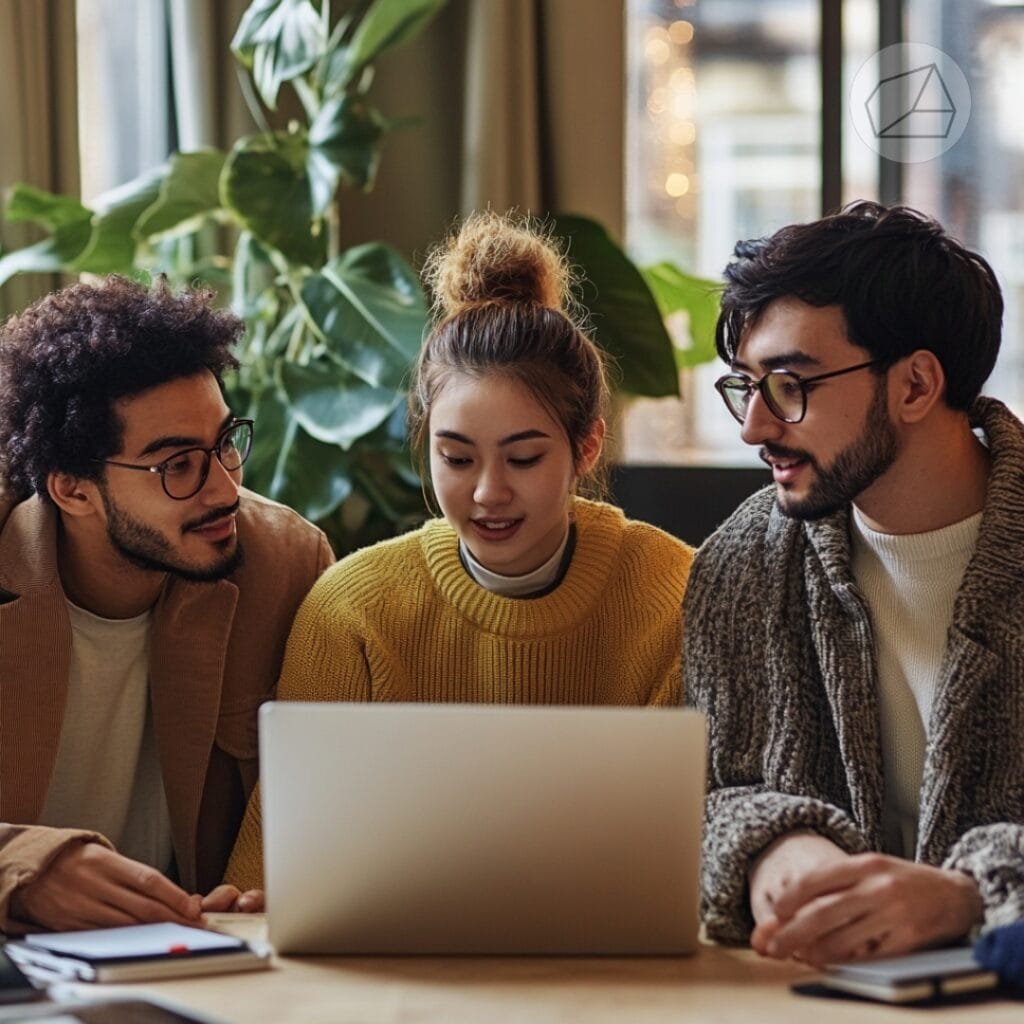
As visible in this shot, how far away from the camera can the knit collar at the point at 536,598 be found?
224 centimetres

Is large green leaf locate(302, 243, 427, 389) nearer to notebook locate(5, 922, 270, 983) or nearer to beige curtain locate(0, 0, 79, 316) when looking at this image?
beige curtain locate(0, 0, 79, 316)

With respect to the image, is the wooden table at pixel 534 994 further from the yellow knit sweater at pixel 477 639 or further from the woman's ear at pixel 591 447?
the woman's ear at pixel 591 447

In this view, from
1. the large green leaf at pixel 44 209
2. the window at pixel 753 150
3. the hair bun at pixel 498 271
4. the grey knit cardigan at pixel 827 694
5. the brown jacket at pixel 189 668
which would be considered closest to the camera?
the grey knit cardigan at pixel 827 694

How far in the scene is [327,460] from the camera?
319 cm

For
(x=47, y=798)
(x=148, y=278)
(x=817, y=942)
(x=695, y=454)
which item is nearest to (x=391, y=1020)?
(x=817, y=942)

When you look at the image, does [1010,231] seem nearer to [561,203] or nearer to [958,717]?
[561,203]

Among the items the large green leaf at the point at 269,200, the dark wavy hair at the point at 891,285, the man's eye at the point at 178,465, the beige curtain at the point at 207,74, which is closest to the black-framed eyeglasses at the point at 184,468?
the man's eye at the point at 178,465

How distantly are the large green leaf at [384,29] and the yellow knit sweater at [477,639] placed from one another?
54.0 inches

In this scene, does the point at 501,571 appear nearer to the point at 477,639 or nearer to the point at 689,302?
Answer: the point at 477,639

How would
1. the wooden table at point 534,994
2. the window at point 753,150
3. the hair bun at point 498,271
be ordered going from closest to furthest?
1. the wooden table at point 534,994
2. the hair bun at point 498,271
3. the window at point 753,150

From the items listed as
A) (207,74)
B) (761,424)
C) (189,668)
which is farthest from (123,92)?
(761,424)

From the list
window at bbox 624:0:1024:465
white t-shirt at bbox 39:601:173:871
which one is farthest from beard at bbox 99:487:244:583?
window at bbox 624:0:1024:465

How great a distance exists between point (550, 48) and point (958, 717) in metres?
2.25

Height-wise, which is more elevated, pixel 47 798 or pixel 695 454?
pixel 695 454
